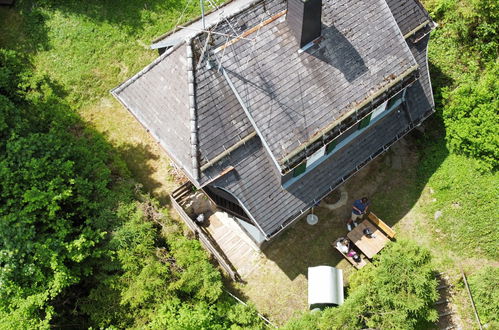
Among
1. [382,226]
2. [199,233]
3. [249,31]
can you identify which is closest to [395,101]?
[382,226]

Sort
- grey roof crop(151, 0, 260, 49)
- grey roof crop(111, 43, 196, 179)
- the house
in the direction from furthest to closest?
grey roof crop(151, 0, 260, 49) → grey roof crop(111, 43, 196, 179) → the house

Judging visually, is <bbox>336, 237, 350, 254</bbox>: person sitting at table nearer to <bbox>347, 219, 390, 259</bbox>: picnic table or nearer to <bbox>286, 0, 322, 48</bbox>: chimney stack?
Answer: <bbox>347, 219, 390, 259</bbox>: picnic table

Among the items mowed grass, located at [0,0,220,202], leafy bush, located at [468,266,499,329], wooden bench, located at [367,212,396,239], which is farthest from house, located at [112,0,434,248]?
leafy bush, located at [468,266,499,329]

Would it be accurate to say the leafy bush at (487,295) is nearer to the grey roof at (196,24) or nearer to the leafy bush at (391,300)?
the leafy bush at (391,300)

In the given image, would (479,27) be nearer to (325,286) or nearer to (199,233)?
(325,286)

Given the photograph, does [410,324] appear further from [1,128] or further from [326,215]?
[1,128]
